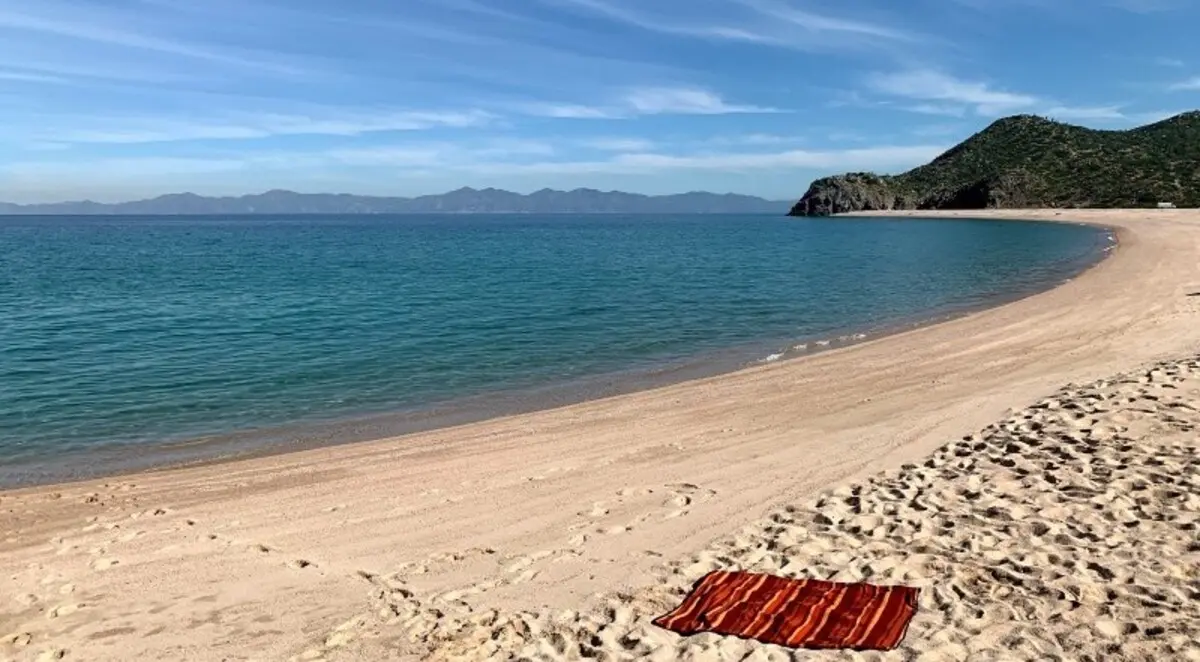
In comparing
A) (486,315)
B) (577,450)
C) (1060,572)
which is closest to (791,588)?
(1060,572)

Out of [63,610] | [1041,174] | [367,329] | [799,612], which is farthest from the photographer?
[1041,174]

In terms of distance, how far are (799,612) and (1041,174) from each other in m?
156

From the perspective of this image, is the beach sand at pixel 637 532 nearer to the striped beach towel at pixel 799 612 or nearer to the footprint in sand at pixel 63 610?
the footprint in sand at pixel 63 610

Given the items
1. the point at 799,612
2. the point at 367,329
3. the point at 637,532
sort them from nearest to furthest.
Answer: the point at 799,612 < the point at 637,532 < the point at 367,329

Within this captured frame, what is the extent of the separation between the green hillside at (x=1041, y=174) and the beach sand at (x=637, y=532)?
114049mm

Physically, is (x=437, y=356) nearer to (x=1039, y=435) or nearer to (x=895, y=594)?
A: (x=1039, y=435)

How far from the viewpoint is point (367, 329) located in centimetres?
2517

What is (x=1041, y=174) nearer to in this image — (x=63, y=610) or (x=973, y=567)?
(x=973, y=567)

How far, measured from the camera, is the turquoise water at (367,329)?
49.0 ft

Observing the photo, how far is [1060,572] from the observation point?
663 cm

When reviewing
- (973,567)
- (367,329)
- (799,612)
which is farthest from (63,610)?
(367,329)

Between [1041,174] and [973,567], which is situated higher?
[1041,174]

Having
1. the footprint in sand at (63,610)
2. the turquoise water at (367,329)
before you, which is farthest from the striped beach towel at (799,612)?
the turquoise water at (367,329)

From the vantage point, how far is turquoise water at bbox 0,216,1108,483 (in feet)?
49.0
